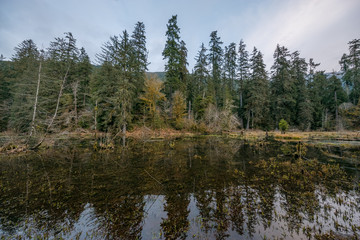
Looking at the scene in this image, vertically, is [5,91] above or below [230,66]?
below

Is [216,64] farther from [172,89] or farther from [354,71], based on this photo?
[354,71]

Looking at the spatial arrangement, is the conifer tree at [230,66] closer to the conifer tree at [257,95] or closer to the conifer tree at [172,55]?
the conifer tree at [257,95]

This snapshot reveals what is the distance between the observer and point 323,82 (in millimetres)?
37938

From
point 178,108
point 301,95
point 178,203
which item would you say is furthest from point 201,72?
point 178,203

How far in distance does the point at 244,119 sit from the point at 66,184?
36.9m

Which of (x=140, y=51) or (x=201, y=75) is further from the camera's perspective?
(x=201, y=75)

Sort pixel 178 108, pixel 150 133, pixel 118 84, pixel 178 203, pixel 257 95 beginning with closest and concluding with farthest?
1. pixel 178 203
2. pixel 118 84
3. pixel 150 133
4. pixel 178 108
5. pixel 257 95

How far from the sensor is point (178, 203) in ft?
15.8

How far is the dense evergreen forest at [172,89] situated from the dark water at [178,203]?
637 inches

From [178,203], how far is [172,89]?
2787 cm

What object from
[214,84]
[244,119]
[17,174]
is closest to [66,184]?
[17,174]

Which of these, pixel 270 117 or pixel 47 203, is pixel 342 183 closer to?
pixel 47 203

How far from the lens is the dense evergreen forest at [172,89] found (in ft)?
A: 78.1

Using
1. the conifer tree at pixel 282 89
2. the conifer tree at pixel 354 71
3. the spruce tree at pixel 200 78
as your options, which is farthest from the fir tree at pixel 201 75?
the conifer tree at pixel 354 71
